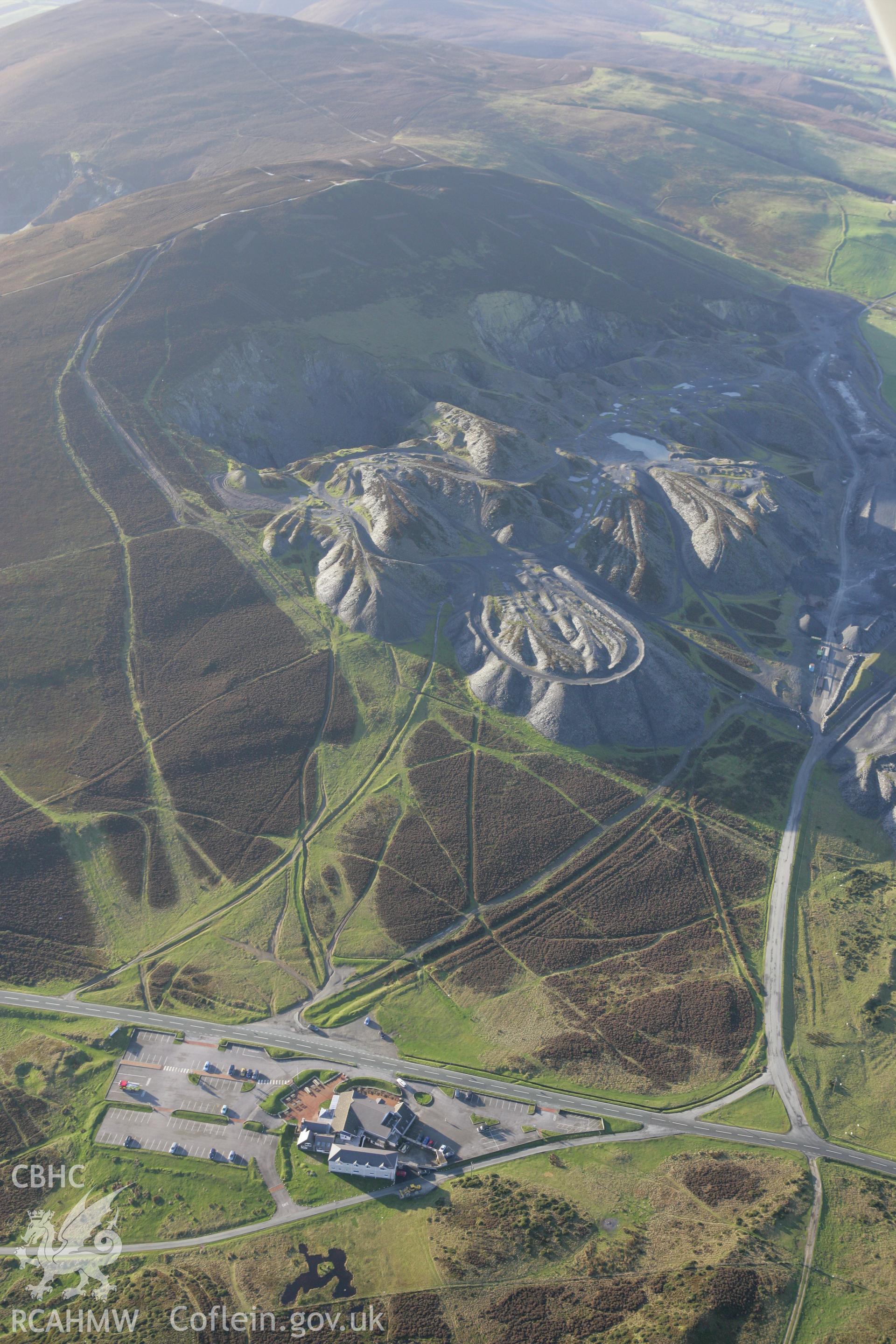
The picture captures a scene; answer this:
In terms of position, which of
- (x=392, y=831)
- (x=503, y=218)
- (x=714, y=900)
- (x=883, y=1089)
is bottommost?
(x=883, y=1089)

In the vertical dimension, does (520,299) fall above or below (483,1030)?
above

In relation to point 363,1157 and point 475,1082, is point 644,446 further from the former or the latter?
point 363,1157

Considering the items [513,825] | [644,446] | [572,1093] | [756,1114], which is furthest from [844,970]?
[644,446]

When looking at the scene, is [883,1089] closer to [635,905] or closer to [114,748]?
[635,905]

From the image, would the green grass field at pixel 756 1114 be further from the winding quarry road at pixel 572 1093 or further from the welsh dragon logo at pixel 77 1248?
the welsh dragon logo at pixel 77 1248

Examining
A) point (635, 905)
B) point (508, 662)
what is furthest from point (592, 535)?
point (635, 905)

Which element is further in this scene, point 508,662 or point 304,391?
point 304,391

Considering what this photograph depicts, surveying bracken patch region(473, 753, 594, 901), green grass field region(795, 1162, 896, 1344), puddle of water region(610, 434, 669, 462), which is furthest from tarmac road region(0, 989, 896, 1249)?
puddle of water region(610, 434, 669, 462)

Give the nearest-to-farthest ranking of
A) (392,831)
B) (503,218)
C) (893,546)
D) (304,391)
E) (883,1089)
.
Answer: (883,1089) < (392,831) < (893,546) < (304,391) < (503,218)
